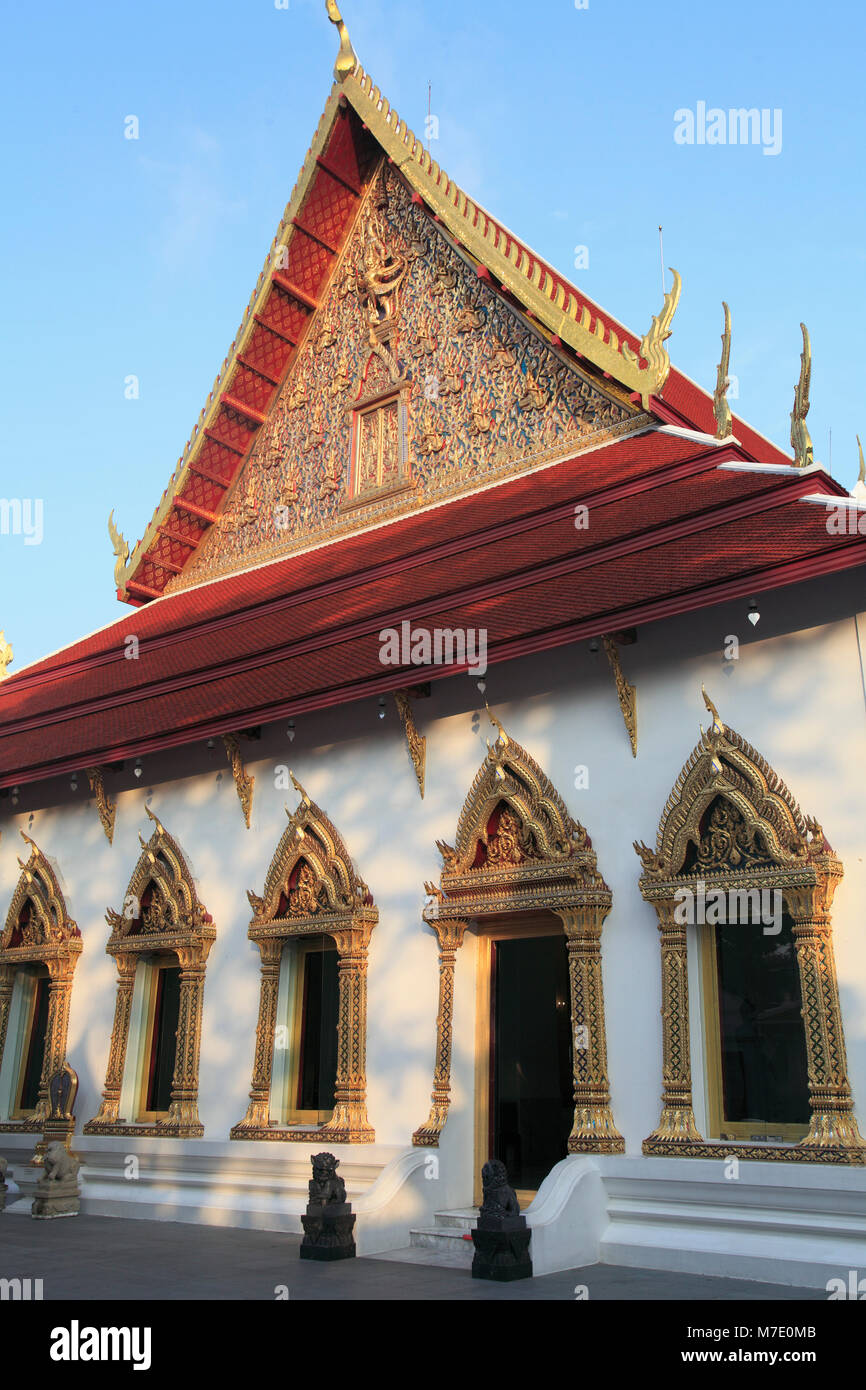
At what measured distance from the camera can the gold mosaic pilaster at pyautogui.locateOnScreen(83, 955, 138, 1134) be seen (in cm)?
961

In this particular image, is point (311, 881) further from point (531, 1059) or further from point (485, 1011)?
point (531, 1059)

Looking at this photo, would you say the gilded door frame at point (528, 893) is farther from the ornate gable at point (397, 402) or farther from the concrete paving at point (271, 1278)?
the ornate gable at point (397, 402)

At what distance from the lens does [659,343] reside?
882 cm

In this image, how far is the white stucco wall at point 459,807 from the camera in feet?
21.9

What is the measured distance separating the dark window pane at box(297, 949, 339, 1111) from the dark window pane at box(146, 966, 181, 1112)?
131 cm

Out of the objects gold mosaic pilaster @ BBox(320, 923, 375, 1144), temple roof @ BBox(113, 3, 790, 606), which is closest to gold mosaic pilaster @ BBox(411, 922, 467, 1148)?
gold mosaic pilaster @ BBox(320, 923, 375, 1144)

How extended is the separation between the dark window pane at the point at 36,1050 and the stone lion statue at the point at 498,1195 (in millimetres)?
5829

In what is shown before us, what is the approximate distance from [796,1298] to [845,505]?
395 centimetres

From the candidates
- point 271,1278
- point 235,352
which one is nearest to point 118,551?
point 235,352

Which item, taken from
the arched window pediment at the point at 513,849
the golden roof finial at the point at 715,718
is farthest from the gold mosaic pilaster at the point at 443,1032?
the golden roof finial at the point at 715,718

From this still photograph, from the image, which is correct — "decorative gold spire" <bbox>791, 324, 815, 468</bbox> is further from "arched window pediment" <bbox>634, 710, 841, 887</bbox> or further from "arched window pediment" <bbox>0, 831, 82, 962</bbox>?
"arched window pediment" <bbox>0, 831, 82, 962</bbox>

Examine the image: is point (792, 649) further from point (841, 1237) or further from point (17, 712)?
point (17, 712)

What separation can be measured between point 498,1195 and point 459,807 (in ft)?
9.10
